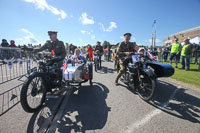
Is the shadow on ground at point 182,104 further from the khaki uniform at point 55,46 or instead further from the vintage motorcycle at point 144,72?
the khaki uniform at point 55,46

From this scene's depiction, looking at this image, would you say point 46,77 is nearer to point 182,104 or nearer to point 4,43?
point 182,104

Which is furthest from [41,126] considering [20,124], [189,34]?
[189,34]

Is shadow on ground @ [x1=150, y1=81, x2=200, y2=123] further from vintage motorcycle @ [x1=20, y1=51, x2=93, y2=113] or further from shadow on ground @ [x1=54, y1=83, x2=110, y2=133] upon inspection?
vintage motorcycle @ [x1=20, y1=51, x2=93, y2=113]

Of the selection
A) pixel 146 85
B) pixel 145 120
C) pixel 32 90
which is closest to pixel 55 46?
pixel 32 90

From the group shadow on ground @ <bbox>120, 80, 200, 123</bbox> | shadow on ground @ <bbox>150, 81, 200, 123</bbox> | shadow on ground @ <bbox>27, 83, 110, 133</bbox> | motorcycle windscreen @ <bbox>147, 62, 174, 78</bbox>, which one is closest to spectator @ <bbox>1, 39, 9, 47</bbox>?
shadow on ground @ <bbox>27, 83, 110, 133</bbox>

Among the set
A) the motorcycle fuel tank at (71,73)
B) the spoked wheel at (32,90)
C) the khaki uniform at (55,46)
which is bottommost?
the spoked wheel at (32,90)

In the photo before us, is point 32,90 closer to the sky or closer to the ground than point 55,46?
closer to the ground

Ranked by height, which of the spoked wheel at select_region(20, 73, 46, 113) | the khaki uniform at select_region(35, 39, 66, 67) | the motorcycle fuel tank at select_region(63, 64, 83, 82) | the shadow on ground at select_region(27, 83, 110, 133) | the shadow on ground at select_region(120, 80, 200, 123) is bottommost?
the shadow on ground at select_region(27, 83, 110, 133)

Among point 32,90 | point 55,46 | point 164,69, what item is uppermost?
point 55,46

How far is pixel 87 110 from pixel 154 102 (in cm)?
191

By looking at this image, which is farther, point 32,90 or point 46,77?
point 46,77

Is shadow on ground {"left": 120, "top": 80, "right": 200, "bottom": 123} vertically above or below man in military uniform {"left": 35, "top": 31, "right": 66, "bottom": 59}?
below

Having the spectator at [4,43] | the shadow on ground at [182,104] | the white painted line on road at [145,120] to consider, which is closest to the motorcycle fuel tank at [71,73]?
the white painted line on road at [145,120]

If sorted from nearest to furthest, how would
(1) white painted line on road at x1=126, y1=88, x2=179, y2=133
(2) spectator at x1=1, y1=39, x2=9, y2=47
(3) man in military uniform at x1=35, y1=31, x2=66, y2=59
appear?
(1) white painted line on road at x1=126, y1=88, x2=179, y2=133 < (3) man in military uniform at x1=35, y1=31, x2=66, y2=59 < (2) spectator at x1=1, y1=39, x2=9, y2=47
